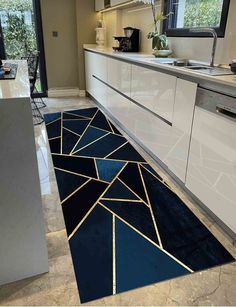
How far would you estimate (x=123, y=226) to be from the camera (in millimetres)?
1727

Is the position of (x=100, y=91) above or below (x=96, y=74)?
below

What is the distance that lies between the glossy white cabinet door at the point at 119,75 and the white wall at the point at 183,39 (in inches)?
22.7

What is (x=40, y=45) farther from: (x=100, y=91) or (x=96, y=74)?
(x=100, y=91)

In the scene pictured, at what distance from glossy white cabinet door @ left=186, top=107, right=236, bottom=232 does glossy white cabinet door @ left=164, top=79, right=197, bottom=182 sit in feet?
0.24

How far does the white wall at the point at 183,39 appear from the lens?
2.05m

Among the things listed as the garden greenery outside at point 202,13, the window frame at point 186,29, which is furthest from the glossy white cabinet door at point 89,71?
the garden greenery outside at point 202,13

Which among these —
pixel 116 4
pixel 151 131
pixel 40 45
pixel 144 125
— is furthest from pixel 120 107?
pixel 40 45

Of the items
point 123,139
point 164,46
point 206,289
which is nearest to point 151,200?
point 206,289

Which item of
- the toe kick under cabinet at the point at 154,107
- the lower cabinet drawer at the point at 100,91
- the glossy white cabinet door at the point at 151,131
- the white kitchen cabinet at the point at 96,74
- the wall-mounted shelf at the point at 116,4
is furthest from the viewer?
the lower cabinet drawer at the point at 100,91

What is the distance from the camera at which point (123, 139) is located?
3.14 m

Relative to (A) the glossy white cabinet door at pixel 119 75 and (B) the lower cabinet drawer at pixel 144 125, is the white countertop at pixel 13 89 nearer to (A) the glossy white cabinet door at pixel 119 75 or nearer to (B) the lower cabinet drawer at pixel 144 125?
(B) the lower cabinet drawer at pixel 144 125

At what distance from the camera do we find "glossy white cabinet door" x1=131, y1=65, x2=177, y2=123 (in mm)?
2051

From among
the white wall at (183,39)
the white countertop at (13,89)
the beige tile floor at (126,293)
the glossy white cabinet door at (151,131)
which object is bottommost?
the beige tile floor at (126,293)

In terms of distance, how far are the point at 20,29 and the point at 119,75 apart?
8.44 feet
